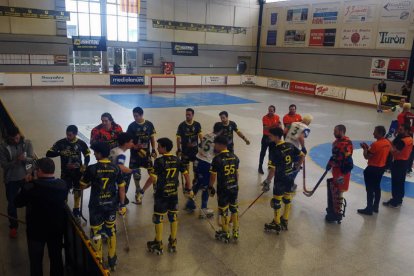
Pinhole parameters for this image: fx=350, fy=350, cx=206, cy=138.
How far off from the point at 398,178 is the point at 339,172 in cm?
203

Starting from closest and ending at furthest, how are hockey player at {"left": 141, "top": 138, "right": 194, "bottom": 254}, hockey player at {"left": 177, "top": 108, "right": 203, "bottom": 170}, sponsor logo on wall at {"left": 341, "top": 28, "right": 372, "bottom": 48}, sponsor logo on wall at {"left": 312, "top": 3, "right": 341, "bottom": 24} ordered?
hockey player at {"left": 141, "top": 138, "right": 194, "bottom": 254}
hockey player at {"left": 177, "top": 108, "right": 203, "bottom": 170}
sponsor logo on wall at {"left": 341, "top": 28, "right": 372, "bottom": 48}
sponsor logo on wall at {"left": 312, "top": 3, "right": 341, "bottom": 24}

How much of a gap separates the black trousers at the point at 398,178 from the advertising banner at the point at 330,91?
63.5 feet

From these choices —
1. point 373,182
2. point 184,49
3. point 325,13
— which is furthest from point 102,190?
point 325,13

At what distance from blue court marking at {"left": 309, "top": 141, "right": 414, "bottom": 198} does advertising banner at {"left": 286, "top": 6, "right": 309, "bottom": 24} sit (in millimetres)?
21489

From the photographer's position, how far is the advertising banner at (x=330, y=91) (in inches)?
1041

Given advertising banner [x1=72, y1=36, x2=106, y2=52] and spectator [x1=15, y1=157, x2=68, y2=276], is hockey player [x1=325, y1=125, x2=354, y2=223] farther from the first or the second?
advertising banner [x1=72, y1=36, x2=106, y2=52]

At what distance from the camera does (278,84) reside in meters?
31.9

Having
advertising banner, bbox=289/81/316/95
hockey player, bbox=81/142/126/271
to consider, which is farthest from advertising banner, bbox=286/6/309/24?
hockey player, bbox=81/142/126/271

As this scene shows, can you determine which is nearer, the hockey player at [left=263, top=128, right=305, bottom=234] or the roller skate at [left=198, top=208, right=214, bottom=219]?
the hockey player at [left=263, top=128, right=305, bottom=234]

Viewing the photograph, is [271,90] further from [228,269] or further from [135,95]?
[228,269]

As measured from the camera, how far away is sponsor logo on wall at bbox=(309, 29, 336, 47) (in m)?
30.5

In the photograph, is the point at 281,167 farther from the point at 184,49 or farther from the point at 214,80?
the point at 184,49

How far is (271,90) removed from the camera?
3191 cm

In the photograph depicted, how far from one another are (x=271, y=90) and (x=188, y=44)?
9181 millimetres
